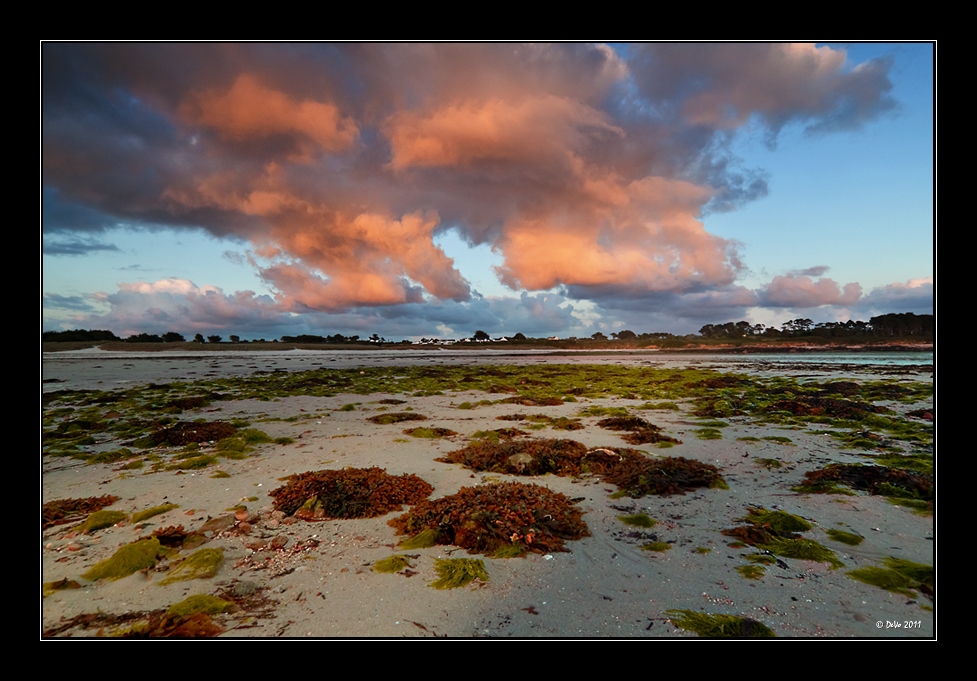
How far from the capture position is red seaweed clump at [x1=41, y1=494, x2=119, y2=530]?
4891 mm

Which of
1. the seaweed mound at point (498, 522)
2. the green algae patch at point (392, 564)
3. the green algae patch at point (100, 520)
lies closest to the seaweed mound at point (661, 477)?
the seaweed mound at point (498, 522)

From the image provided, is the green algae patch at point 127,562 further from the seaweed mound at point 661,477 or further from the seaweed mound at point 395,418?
the seaweed mound at point 395,418

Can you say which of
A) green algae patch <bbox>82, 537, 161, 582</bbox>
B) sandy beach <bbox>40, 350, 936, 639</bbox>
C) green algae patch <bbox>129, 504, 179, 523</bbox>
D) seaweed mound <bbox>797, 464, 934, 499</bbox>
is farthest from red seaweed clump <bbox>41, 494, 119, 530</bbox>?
seaweed mound <bbox>797, 464, 934, 499</bbox>

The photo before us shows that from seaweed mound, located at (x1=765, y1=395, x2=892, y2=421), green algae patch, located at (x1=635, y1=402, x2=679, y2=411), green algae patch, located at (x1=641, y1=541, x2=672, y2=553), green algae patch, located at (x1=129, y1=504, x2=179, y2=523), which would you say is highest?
seaweed mound, located at (x1=765, y1=395, x2=892, y2=421)

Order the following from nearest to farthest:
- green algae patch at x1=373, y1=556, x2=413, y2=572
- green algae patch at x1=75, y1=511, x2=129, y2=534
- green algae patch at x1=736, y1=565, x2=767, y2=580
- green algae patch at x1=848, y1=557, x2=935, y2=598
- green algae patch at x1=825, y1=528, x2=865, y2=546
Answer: green algae patch at x1=848, y1=557, x2=935, y2=598 < green algae patch at x1=736, y1=565, x2=767, y2=580 < green algae patch at x1=373, y1=556, x2=413, y2=572 < green algae patch at x1=825, y1=528, x2=865, y2=546 < green algae patch at x1=75, y1=511, x2=129, y2=534

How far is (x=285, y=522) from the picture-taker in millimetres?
4730

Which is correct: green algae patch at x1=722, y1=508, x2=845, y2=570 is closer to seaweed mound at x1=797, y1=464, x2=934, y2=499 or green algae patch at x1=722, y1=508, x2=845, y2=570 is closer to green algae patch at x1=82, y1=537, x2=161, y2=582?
seaweed mound at x1=797, y1=464, x2=934, y2=499

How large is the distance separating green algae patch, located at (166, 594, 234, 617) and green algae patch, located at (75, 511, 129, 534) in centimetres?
257

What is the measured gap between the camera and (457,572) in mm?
3596

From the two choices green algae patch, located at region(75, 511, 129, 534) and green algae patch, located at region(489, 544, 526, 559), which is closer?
green algae patch, located at region(489, 544, 526, 559)

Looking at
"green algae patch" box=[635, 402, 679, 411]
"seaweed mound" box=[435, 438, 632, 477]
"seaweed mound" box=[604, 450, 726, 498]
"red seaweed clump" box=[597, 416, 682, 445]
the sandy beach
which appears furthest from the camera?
"green algae patch" box=[635, 402, 679, 411]

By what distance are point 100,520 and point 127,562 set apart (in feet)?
5.26

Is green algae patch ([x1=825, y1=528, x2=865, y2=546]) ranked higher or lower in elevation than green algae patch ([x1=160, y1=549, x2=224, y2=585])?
lower
